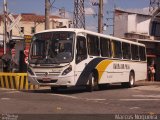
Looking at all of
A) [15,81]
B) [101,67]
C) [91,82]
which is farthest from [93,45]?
[15,81]

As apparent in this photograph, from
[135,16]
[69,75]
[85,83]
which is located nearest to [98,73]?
[85,83]

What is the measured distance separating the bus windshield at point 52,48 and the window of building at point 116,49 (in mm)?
5160

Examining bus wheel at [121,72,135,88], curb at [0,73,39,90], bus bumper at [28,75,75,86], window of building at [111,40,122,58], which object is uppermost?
window of building at [111,40,122,58]

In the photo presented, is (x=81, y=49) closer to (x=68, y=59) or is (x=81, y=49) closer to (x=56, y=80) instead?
(x=68, y=59)

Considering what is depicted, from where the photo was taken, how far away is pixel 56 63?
797 inches

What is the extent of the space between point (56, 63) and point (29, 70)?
153 cm

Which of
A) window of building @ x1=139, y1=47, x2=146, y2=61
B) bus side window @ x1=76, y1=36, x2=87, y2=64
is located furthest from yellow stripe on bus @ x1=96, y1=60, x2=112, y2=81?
window of building @ x1=139, y1=47, x2=146, y2=61

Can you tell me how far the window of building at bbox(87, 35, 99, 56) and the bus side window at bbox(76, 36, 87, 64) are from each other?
539 mm

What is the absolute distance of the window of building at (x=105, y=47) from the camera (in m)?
23.8

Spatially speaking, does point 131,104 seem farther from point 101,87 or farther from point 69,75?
point 101,87

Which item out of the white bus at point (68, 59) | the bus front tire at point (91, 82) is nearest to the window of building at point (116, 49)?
the white bus at point (68, 59)

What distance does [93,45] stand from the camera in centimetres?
2266

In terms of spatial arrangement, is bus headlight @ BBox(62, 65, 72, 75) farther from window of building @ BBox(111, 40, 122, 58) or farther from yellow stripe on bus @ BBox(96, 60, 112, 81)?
window of building @ BBox(111, 40, 122, 58)

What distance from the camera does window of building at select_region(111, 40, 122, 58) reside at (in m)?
25.5
